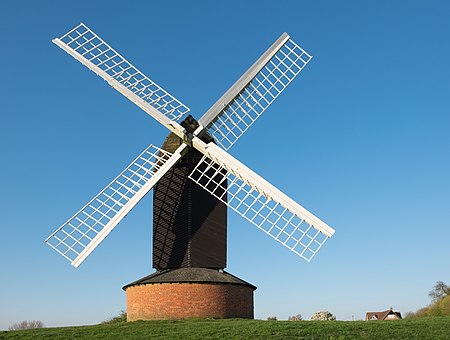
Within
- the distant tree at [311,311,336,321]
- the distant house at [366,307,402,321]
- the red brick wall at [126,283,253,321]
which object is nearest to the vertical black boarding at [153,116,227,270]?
the red brick wall at [126,283,253,321]

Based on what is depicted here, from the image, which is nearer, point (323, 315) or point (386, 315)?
point (323, 315)

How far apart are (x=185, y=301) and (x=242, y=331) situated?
4.39m

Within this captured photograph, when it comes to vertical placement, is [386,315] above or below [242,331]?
above

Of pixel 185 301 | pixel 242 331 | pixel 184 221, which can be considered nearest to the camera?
pixel 242 331

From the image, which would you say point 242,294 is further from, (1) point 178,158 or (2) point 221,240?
(1) point 178,158

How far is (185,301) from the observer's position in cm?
2225

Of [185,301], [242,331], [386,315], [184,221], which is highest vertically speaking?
[386,315]

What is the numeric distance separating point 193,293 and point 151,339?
4.77 meters

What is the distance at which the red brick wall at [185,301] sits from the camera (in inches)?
875

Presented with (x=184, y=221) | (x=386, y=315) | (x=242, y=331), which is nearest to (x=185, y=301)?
(x=184, y=221)

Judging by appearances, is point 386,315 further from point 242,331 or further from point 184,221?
point 242,331

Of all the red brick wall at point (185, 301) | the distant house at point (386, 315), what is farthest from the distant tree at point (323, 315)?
the distant house at point (386, 315)

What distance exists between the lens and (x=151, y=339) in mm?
17641

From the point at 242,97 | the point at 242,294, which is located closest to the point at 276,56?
the point at 242,97
